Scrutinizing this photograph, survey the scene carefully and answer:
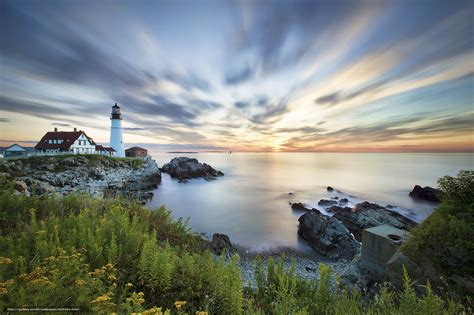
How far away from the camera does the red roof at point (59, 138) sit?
1839 inches

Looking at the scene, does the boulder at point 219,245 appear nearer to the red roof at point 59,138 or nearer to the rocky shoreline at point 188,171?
the rocky shoreline at point 188,171

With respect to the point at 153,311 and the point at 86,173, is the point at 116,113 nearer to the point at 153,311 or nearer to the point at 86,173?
the point at 86,173

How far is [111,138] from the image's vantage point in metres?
55.9

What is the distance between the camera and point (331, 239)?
61.0 feet

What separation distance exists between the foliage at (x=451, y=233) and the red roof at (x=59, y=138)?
60.9 metres

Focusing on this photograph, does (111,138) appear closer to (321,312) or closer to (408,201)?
(321,312)

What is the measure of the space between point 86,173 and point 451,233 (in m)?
45.8

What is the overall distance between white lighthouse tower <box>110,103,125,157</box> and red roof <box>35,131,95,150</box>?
303 inches

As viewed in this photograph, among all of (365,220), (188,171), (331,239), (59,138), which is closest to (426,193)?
(365,220)

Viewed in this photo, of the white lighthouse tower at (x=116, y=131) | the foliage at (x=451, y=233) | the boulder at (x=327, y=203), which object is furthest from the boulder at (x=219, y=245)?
the white lighthouse tower at (x=116, y=131)

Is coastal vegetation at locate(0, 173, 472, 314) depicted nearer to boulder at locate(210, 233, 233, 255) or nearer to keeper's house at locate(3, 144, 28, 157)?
boulder at locate(210, 233, 233, 255)

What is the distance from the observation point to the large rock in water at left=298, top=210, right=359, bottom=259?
17.8 meters

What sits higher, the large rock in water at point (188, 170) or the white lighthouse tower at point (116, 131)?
the white lighthouse tower at point (116, 131)

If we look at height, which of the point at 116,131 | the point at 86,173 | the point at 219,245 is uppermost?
the point at 116,131
